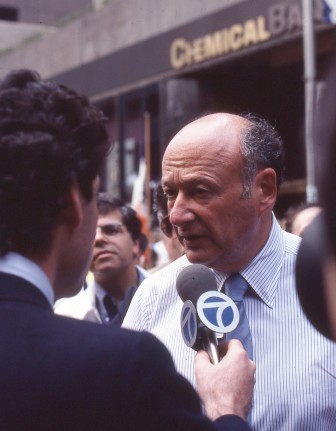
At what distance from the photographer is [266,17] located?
680 inches

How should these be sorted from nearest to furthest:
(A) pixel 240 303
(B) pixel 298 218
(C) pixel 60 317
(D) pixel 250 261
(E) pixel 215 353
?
1. (C) pixel 60 317
2. (E) pixel 215 353
3. (A) pixel 240 303
4. (D) pixel 250 261
5. (B) pixel 298 218

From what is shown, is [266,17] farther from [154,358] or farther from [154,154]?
[154,358]

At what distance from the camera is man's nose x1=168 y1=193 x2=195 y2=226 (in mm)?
3184

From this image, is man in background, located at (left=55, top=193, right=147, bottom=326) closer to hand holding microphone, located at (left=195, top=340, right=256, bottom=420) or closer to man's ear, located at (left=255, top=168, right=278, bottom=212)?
man's ear, located at (left=255, top=168, right=278, bottom=212)

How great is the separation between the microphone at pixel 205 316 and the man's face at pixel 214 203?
296 millimetres

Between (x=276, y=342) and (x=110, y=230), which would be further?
(x=110, y=230)

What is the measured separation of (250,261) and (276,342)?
335mm

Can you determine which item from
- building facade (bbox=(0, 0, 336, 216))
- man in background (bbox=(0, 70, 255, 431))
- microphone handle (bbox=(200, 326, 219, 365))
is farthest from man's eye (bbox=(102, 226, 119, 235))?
building facade (bbox=(0, 0, 336, 216))

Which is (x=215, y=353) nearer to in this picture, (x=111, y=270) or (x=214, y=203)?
(x=214, y=203)

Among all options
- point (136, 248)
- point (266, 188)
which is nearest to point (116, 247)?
point (136, 248)

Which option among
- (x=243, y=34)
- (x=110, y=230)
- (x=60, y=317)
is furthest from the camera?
(x=243, y=34)

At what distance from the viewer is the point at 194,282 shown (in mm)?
2846

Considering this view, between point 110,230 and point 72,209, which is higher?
point 72,209

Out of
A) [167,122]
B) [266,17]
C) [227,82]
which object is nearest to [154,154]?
[167,122]
